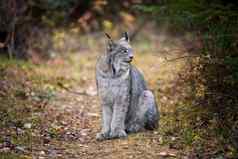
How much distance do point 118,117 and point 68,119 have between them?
1303 millimetres

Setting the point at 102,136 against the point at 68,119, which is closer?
the point at 102,136

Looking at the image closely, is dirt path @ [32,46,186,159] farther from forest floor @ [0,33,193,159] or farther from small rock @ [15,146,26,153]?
small rock @ [15,146,26,153]

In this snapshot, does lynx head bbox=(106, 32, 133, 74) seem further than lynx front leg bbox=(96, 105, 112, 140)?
No

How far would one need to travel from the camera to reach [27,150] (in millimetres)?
6512

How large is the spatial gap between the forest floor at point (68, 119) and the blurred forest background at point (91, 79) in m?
0.01

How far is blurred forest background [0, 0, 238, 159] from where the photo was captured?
6.46 metres

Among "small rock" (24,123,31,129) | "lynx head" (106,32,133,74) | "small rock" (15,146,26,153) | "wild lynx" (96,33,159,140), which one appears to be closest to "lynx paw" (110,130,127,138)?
"wild lynx" (96,33,159,140)

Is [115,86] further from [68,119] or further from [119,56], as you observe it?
[68,119]

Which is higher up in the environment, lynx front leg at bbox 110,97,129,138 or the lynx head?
the lynx head

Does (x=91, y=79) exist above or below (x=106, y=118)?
above

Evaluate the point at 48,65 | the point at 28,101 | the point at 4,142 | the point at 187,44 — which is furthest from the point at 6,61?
the point at 4,142

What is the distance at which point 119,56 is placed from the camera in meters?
7.41

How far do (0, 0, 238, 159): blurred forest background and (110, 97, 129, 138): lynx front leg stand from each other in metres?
0.24

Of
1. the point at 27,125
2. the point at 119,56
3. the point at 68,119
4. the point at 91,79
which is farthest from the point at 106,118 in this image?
the point at 91,79
